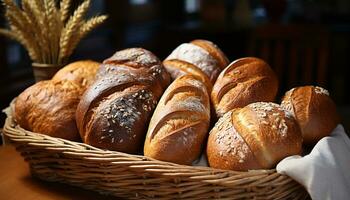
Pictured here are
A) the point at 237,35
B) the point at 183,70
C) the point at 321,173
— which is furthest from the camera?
the point at 237,35

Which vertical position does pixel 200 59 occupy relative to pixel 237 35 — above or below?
above

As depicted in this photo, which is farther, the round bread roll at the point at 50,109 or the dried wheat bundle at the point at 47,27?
the dried wheat bundle at the point at 47,27

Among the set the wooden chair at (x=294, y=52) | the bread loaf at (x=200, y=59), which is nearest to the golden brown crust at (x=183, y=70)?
the bread loaf at (x=200, y=59)

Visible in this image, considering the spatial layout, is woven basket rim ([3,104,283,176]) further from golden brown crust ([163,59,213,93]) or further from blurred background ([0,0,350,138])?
blurred background ([0,0,350,138])

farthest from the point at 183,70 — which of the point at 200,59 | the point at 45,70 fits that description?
the point at 45,70

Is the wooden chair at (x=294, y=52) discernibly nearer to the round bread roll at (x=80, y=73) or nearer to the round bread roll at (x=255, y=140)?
the round bread roll at (x=80, y=73)

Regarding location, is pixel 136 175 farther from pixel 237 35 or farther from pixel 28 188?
pixel 237 35
